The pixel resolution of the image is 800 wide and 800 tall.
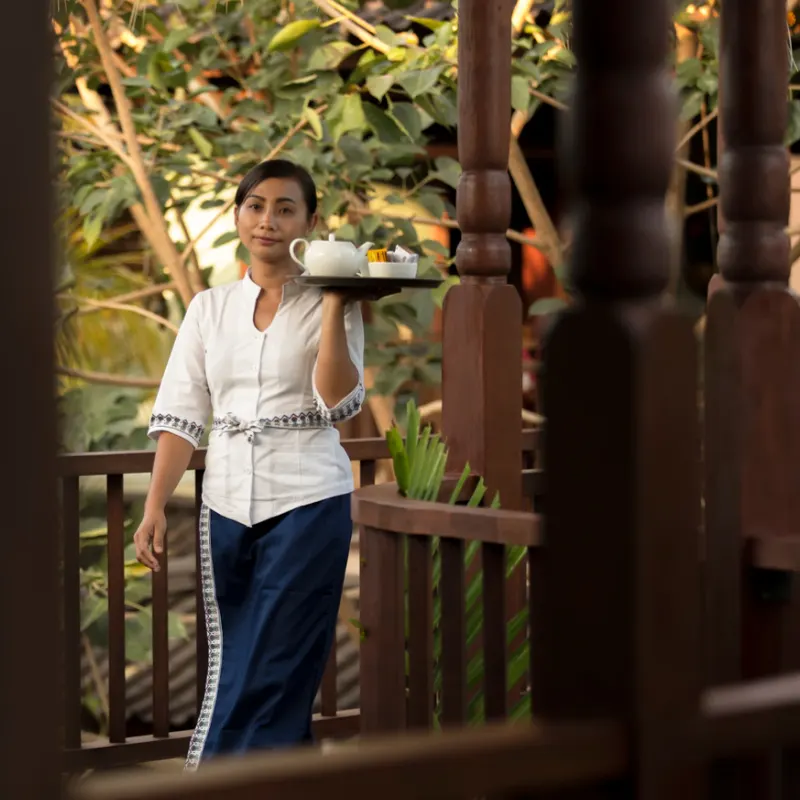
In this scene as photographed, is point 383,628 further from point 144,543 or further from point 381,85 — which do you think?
point 381,85

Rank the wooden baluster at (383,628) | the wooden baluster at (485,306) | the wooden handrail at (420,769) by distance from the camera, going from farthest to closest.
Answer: the wooden baluster at (485,306) → the wooden baluster at (383,628) → the wooden handrail at (420,769)

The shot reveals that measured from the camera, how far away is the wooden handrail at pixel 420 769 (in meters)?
A: 1.41

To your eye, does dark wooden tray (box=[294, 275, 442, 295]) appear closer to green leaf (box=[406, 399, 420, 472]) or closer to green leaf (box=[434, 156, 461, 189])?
green leaf (box=[406, 399, 420, 472])

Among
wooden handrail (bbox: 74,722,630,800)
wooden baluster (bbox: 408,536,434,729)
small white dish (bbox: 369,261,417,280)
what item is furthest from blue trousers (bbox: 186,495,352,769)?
wooden handrail (bbox: 74,722,630,800)

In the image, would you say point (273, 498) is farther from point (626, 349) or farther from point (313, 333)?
point (626, 349)

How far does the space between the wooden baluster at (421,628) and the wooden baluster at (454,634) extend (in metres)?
0.12

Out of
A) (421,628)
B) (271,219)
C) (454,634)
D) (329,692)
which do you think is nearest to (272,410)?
(271,219)

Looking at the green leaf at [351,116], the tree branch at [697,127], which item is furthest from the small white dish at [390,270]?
the tree branch at [697,127]

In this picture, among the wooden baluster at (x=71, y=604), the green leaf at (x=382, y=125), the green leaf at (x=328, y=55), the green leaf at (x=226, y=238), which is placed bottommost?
the wooden baluster at (x=71, y=604)

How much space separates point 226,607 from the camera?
358 cm

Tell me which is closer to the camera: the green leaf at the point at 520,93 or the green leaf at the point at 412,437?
the green leaf at the point at 412,437

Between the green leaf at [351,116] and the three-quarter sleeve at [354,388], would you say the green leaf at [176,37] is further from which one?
the three-quarter sleeve at [354,388]

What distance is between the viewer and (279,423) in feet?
11.4

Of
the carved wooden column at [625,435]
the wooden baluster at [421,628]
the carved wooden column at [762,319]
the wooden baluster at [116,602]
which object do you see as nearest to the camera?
the carved wooden column at [625,435]
